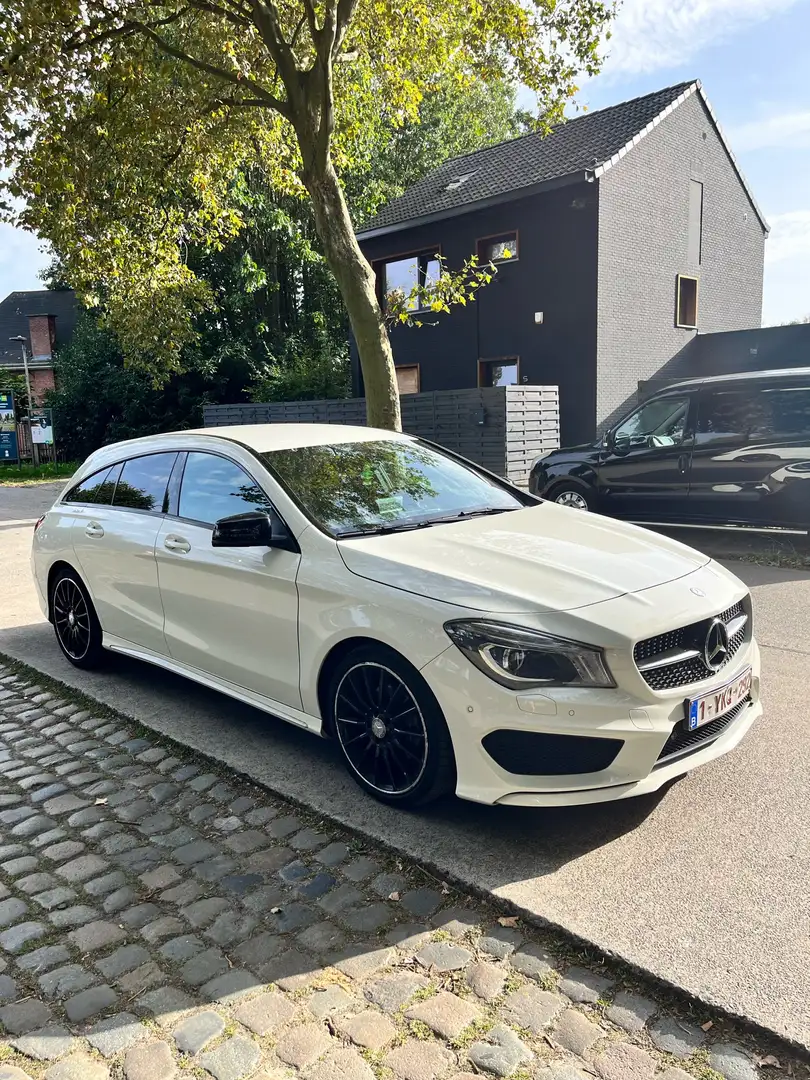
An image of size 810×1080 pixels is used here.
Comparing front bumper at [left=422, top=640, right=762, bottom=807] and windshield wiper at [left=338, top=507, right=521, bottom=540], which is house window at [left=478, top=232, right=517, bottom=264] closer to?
windshield wiper at [left=338, top=507, right=521, bottom=540]

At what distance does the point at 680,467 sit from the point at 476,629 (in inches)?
263

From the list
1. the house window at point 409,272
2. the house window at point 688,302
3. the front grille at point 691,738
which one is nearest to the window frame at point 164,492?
the front grille at point 691,738

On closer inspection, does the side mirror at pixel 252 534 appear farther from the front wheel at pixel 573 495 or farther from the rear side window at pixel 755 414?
the front wheel at pixel 573 495

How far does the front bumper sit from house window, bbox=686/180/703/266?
1958cm

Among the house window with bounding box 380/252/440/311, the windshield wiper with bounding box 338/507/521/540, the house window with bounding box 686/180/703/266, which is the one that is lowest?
the windshield wiper with bounding box 338/507/521/540

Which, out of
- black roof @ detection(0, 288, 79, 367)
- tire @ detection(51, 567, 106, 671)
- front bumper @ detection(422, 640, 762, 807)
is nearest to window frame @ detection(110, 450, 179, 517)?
tire @ detection(51, 567, 106, 671)

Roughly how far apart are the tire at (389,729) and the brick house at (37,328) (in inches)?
1571

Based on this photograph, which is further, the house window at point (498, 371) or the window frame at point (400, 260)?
the window frame at point (400, 260)

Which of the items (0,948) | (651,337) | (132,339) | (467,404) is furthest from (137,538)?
(651,337)

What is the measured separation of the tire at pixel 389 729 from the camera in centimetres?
313

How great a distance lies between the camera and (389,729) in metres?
3.30

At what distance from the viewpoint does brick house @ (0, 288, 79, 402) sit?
4069cm

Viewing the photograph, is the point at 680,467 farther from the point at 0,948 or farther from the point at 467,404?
the point at 0,948

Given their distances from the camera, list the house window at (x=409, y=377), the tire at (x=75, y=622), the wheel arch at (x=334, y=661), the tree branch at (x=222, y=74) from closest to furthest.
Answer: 1. the wheel arch at (x=334, y=661)
2. the tire at (x=75, y=622)
3. the tree branch at (x=222, y=74)
4. the house window at (x=409, y=377)
